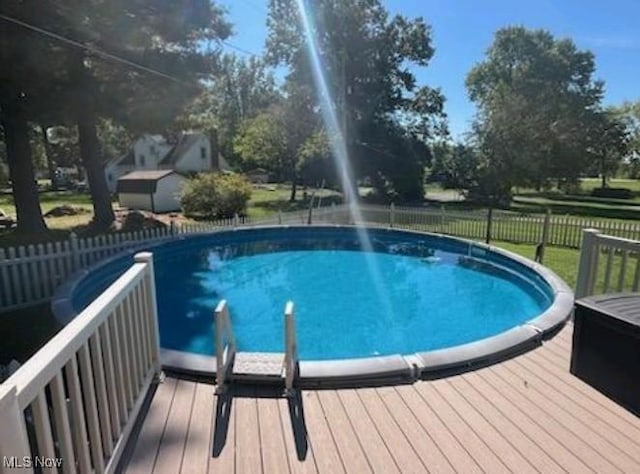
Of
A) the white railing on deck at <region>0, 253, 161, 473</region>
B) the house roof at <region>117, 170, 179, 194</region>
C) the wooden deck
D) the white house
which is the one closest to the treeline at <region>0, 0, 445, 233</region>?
the house roof at <region>117, 170, 179, 194</region>

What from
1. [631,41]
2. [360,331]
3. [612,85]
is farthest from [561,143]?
[360,331]

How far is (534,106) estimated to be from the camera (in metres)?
26.5

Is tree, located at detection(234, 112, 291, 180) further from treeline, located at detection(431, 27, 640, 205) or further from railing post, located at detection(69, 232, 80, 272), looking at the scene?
railing post, located at detection(69, 232, 80, 272)

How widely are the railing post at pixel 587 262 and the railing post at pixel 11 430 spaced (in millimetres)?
4726

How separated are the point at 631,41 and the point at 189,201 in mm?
27210

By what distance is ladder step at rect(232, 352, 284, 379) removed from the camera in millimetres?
3428

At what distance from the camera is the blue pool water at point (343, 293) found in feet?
20.6

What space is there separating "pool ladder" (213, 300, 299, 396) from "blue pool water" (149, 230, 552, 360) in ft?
7.09

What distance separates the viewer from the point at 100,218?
13648 millimetres

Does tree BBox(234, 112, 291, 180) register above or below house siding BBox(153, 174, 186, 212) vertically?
above

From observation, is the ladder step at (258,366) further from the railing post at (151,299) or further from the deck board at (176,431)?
the railing post at (151,299)

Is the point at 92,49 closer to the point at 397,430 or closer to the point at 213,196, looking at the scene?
the point at 213,196

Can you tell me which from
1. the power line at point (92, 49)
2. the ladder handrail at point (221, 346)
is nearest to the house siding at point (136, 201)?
the power line at point (92, 49)

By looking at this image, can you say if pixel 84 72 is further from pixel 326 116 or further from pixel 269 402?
pixel 326 116
